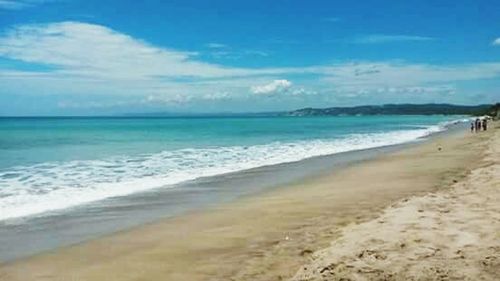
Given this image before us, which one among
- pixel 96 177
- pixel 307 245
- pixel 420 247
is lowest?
pixel 96 177

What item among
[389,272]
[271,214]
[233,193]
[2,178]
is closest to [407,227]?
[389,272]

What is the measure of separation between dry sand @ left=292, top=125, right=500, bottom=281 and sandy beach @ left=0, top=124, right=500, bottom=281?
1cm

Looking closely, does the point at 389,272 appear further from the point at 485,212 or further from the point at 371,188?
the point at 371,188

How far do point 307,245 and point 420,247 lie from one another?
1.84m

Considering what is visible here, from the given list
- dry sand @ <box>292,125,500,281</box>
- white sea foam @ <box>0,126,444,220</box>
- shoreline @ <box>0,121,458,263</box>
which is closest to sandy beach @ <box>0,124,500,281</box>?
dry sand @ <box>292,125,500,281</box>

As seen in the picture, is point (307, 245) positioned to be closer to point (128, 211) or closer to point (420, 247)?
point (420, 247)

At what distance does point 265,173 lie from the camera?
2388 cm

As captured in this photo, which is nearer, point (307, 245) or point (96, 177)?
point (307, 245)

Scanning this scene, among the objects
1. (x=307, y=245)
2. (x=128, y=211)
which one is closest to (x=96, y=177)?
(x=128, y=211)

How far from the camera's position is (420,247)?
28.4 feet

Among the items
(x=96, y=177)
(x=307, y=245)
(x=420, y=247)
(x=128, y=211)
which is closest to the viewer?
(x=420, y=247)

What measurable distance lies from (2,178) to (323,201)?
12.8 metres

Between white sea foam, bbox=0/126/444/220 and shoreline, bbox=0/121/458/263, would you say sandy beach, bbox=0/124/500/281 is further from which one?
white sea foam, bbox=0/126/444/220

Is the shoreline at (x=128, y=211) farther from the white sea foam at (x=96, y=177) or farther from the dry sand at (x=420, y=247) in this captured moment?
the dry sand at (x=420, y=247)
